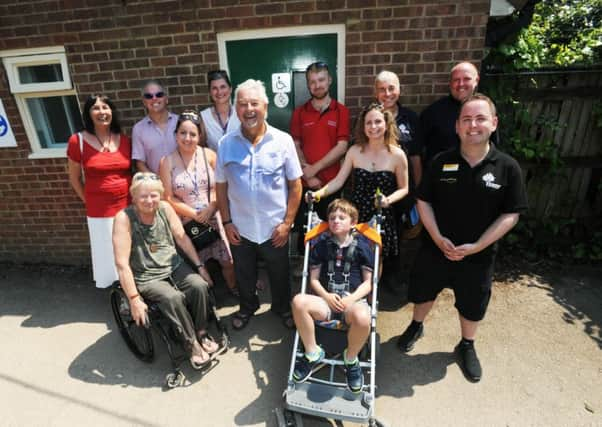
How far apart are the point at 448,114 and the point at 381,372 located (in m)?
2.21

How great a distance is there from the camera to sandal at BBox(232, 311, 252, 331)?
3.33 meters

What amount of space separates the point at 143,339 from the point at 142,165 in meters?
1.56

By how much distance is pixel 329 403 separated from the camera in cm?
231

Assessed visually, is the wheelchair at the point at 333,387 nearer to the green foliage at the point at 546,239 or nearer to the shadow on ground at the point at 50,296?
the shadow on ground at the point at 50,296

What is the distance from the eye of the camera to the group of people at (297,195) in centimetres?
248

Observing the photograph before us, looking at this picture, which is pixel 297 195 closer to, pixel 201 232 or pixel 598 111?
pixel 201 232

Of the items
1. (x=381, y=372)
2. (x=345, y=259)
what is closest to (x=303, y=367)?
(x=381, y=372)

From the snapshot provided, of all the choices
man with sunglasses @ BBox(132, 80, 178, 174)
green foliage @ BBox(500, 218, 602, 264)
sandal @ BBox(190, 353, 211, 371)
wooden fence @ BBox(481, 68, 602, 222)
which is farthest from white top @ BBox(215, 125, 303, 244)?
green foliage @ BBox(500, 218, 602, 264)

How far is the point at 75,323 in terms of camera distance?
11.9ft

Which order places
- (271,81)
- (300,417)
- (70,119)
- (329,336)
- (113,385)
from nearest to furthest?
A: (300,417)
(329,336)
(113,385)
(271,81)
(70,119)

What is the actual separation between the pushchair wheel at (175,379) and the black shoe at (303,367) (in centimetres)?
97

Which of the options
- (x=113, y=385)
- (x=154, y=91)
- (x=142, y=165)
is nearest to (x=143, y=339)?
(x=113, y=385)

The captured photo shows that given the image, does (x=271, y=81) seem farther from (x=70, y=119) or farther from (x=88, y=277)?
(x=88, y=277)

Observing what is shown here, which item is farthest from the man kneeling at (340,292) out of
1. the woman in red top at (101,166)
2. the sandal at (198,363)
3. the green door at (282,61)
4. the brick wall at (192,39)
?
the woman in red top at (101,166)
